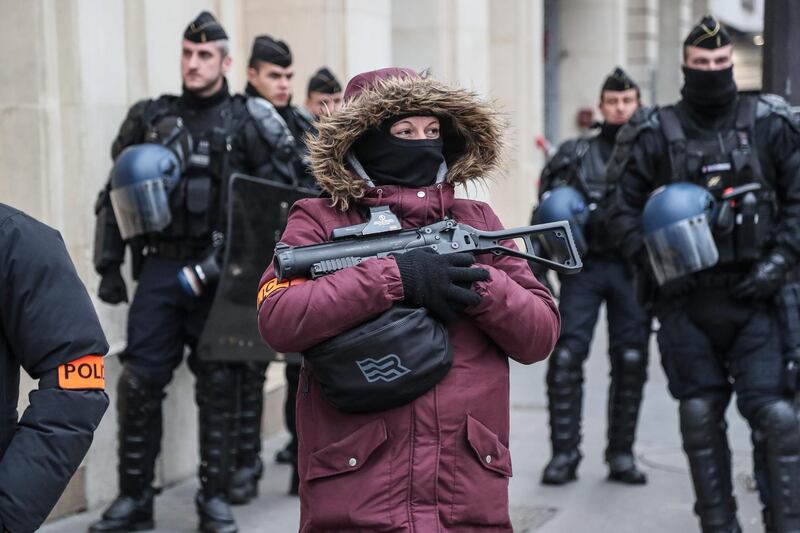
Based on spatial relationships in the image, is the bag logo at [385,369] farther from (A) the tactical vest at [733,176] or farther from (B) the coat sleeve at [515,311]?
(A) the tactical vest at [733,176]

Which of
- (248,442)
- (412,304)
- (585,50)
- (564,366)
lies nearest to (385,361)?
(412,304)

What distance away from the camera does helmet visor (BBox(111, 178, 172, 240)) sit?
538cm

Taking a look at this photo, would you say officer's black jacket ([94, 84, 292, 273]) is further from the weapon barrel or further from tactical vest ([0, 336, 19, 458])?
tactical vest ([0, 336, 19, 458])

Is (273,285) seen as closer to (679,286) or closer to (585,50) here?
(679,286)

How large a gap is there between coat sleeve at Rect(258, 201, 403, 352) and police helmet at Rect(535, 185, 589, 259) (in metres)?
3.57

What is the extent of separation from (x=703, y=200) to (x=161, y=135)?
2183 millimetres

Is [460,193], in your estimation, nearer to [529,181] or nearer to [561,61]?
[529,181]

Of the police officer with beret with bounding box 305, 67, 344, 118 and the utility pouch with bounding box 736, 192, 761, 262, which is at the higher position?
the police officer with beret with bounding box 305, 67, 344, 118

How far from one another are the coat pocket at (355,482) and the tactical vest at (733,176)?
2.31 meters

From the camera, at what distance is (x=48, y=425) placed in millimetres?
2557

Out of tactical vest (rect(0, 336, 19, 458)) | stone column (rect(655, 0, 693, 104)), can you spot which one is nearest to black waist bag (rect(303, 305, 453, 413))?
tactical vest (rect(0, 336, 19, 458))

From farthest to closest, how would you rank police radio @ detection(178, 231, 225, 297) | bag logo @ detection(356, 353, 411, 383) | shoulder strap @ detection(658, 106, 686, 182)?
police radio @ detection(178, 231, 225, 297)
shoulder strap @ detection(658, 106, 686, 182)
bag logo @ detection(356, 353, 411, 383)

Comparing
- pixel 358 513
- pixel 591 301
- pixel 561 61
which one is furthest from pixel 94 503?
pixel 561 61

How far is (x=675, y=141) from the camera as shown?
5.14 meters
